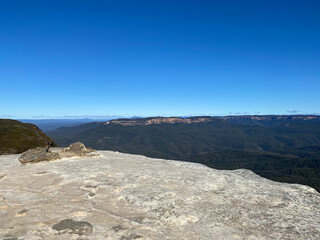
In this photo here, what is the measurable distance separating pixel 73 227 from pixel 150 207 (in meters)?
3.85

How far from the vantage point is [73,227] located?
343 inches

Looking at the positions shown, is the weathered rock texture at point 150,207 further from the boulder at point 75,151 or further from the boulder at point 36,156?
the boulder at point 75,151

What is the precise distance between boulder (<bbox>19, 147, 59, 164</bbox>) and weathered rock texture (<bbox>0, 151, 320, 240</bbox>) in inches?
150

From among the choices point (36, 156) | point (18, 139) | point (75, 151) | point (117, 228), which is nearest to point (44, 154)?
point (36, 156)

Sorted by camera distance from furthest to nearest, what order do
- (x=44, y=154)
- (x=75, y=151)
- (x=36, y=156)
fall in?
(x=75, y=151), (x=44, y=154), (x=36, y=156)

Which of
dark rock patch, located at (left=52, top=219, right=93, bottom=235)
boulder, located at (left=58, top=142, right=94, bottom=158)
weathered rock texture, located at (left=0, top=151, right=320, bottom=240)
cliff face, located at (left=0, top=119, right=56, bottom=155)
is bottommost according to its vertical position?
cliff face, located at (left=0, top=119, right=56, bottom=155)

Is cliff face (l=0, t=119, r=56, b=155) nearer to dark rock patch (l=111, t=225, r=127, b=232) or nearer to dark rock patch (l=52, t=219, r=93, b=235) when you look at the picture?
dark rock patch (l=52, t=219, r=93, b=235)

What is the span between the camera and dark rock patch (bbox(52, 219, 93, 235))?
8.45m

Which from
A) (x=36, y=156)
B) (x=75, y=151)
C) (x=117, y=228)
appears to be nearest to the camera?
(x=117, y=228)

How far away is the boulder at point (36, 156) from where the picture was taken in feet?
69.6

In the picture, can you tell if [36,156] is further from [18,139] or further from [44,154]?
[18,139]

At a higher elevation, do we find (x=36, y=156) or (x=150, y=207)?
(x=36, y=156)

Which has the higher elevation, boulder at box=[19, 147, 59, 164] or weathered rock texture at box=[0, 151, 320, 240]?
boulder at box=[19, 147, 59, 164]

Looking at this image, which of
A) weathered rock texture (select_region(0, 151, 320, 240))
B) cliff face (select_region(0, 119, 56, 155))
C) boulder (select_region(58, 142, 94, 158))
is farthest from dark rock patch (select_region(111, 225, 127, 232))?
cliff face (select_region(0, 119, 56, 155))
